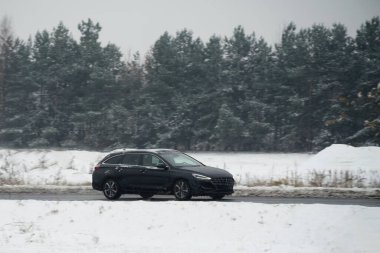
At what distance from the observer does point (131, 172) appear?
2214cm

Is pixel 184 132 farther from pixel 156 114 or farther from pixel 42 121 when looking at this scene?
Answer: pixel 42 121

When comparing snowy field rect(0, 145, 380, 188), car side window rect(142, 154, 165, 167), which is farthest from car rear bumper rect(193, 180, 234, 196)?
snowy field rect(0, 145, 380, 188)

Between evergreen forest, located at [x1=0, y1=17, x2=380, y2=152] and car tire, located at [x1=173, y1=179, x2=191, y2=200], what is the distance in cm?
4466

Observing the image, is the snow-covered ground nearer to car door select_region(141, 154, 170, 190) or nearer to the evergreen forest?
car door select_region(141, 154, 170, 190)

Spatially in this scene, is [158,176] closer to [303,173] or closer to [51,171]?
[303,173]

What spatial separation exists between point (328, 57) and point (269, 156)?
12974 millimetres

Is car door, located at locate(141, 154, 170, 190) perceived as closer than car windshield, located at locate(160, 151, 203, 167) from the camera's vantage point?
Yes

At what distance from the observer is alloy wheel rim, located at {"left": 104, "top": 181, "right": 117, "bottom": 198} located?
2252cm

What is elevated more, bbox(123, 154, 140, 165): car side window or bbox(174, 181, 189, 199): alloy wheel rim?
bbox(123, 154, 140, 165): car side window

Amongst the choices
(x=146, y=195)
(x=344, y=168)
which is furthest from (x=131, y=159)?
(x=344, y=168)

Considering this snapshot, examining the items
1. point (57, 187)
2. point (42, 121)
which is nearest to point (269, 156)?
point (42, 121)

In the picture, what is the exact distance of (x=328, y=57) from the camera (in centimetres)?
6812

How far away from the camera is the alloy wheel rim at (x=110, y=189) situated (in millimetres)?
22516

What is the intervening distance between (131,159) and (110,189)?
4.22 feet
